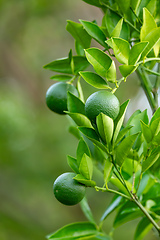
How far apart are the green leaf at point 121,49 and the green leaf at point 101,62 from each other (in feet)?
0.05

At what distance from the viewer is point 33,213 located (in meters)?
3.00

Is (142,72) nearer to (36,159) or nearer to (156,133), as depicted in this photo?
(156,133)

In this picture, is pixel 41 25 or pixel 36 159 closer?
pixel 36 159

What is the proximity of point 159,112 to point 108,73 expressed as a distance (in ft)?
0.33

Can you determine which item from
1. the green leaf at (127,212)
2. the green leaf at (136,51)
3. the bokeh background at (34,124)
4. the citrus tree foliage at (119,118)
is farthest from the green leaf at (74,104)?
the bokeh background at (34,124)

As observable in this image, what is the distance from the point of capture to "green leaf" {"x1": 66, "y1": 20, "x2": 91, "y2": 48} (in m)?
0.67

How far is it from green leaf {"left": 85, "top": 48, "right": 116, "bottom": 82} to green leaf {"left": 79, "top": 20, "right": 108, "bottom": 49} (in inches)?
3.3

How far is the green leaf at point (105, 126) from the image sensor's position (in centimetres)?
53

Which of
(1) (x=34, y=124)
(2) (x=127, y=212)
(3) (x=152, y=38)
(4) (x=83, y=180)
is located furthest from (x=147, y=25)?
(1) (x=34, y=124)

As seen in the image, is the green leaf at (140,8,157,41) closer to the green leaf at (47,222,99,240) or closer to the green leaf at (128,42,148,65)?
the green leaf at (128,42,148,65)

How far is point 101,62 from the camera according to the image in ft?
1.86

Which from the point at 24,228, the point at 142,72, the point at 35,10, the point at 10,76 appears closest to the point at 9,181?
→ the point at 24,228

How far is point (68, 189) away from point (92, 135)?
0.09m

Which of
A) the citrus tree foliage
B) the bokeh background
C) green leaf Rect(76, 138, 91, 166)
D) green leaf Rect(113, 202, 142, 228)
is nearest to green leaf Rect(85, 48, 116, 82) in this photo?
the citrus tree foliage
